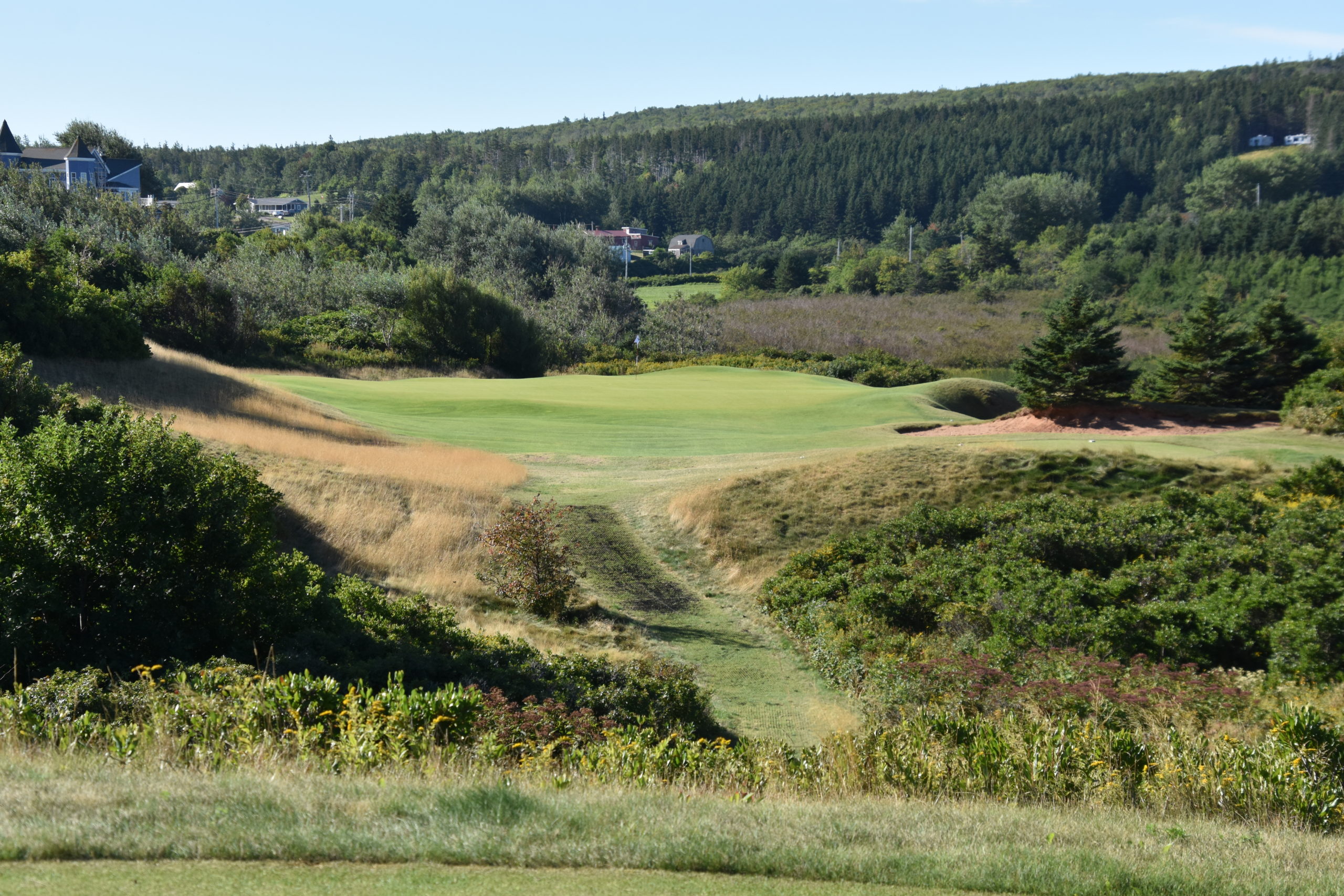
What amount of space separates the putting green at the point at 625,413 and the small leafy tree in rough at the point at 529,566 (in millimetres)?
11528

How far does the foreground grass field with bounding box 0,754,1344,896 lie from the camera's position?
4926 millimetres

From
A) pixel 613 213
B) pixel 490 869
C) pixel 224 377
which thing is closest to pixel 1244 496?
pixel 490 869

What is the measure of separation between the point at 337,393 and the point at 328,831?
34.1 m

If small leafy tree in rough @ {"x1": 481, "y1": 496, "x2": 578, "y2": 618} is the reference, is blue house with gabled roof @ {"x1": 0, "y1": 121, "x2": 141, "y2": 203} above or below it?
above

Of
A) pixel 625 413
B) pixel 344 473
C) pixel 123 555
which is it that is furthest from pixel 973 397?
pixel 123 555

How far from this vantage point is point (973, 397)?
44.2 m

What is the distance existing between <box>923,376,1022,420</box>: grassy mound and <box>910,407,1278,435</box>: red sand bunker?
346 inches

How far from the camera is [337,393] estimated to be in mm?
37219

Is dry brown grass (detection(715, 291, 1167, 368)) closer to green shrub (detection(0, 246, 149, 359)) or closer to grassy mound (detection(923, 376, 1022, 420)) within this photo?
grassy mound (detection(923, 376, 1022, 420))

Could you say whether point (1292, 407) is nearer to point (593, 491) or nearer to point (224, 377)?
point (593, 491)

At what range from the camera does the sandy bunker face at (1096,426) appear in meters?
28.3

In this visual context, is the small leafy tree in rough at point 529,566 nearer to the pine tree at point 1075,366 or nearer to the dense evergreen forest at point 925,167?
the pine tree at point 1075,366

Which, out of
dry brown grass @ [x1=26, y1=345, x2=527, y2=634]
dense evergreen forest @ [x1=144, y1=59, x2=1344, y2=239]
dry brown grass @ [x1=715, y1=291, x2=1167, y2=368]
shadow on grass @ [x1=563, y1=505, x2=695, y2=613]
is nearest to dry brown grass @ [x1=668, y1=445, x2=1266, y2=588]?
shadow on grass @ [x1=563, y1=505, x2=695, y2=613]

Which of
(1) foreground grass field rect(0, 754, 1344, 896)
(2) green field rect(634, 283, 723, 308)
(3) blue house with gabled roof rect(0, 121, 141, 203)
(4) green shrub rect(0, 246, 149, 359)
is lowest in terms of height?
(1) foreground grass field rect(0, 754, 1344, 896)
